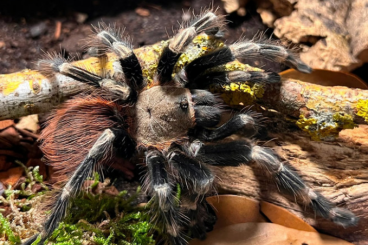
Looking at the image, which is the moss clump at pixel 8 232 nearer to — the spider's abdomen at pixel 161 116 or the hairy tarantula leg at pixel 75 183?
the hairy tarantula leg at pixel 75 183

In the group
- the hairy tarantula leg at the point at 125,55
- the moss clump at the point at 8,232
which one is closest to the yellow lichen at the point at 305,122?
the hairy tarantula leg at the point at 125,55

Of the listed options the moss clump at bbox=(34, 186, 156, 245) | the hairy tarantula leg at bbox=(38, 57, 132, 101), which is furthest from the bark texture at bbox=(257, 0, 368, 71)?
the moss clump at bbox=(34, 186, 156, 245)

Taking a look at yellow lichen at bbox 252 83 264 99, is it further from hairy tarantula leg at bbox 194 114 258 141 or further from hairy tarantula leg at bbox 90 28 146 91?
hairy tarantula leg at bbox 90 28 146 91

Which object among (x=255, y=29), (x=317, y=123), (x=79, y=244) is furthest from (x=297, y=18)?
(x=79, y=244)

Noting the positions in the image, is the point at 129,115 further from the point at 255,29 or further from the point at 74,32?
the point at 255,29

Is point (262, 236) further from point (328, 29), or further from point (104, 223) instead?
point (328, 29)

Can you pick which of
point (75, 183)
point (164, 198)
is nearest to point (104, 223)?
point (75, 183)
